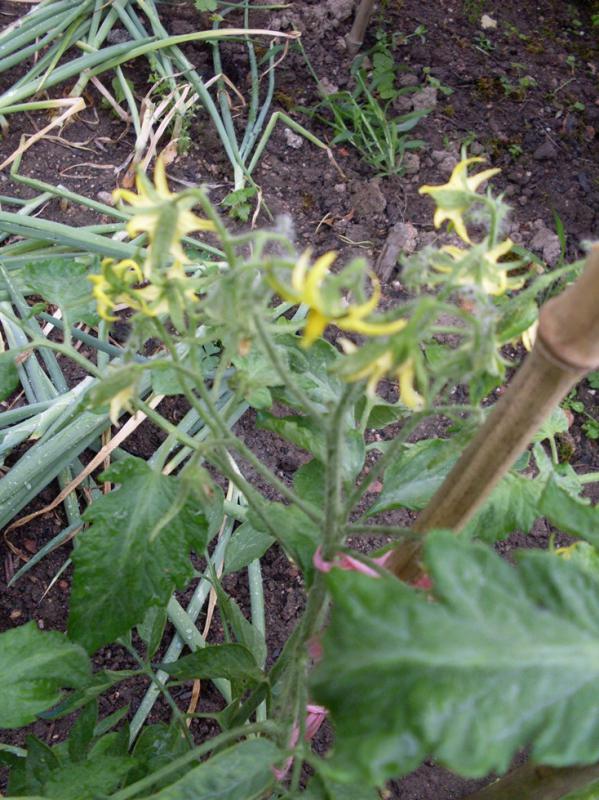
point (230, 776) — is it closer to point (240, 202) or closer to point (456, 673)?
point (456, 673)

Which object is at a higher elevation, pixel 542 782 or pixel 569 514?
pixel 569 514

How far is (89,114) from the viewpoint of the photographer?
1.98m

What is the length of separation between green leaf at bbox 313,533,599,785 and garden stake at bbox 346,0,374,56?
185 centimetres

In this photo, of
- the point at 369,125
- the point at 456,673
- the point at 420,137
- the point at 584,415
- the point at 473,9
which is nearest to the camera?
the point at 456,673

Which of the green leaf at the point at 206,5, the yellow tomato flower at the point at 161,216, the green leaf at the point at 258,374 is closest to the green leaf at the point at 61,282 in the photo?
the green leaf at the point at 258,374

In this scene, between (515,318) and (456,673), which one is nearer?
(456,673)

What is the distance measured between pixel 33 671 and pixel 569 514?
1.79 ft

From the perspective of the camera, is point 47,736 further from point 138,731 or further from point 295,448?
point 295,448

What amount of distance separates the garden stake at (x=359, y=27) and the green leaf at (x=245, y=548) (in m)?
1.53

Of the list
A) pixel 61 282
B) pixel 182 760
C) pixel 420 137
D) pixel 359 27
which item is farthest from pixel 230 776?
pixel 359 27

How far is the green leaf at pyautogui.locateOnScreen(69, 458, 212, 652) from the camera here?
2.32ft

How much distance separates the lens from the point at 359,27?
205cm

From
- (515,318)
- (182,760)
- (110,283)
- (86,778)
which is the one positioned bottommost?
(86,778)

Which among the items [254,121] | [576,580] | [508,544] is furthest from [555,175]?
[576,580]
